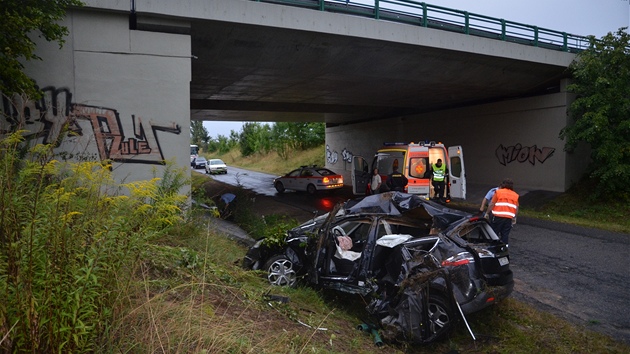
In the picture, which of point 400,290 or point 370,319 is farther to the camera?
point 370,319

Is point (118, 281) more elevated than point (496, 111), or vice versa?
point (496, 111)

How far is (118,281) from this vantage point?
282cm

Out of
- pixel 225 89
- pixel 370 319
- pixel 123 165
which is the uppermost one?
pixel 225 89

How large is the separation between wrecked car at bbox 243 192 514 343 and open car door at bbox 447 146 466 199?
30.7ft

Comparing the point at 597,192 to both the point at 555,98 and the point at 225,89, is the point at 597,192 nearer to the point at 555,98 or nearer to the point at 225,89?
the point at 555,98

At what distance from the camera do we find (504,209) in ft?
26.8

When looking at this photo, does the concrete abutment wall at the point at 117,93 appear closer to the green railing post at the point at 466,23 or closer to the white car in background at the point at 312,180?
the green railing post at the point at 466,23

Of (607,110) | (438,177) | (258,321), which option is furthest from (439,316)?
(607,110)

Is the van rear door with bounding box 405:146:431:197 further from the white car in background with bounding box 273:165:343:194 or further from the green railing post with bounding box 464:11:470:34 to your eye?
the white car in background with bounding box 273:165:343:194

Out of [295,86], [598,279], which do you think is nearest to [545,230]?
[598,279]

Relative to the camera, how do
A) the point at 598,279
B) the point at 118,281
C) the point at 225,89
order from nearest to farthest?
the point at 118,281
the point at 598,279
the point at 225,89

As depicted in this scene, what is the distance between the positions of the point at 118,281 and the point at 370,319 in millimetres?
3556

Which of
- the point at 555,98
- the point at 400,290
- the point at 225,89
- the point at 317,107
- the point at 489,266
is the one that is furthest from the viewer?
the point at 317,107

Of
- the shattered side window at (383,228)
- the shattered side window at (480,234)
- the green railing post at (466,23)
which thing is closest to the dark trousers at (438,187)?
the green railing post at (466,23)
